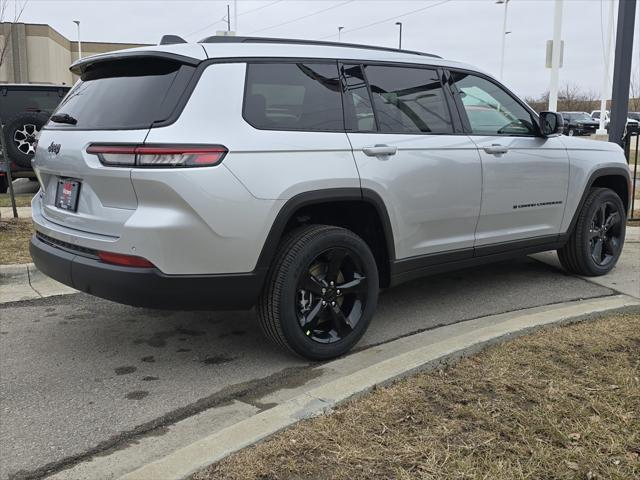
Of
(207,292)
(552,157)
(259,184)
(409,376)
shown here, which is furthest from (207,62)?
(552,157)

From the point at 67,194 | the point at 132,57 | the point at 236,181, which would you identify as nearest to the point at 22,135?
the point at 67,194

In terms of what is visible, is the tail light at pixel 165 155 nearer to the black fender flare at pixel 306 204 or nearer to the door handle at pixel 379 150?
the black fender flare at pixel 306 204

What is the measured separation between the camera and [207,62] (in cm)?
339

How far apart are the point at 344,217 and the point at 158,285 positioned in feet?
4.43

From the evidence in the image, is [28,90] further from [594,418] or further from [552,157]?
[594,418]

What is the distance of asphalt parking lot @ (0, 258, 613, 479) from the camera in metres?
3.03

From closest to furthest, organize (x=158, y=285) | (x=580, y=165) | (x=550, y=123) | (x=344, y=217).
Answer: (x=158, y=285) → (x=344, y=217) → (x=550, y=123) → (x=580, y=165)

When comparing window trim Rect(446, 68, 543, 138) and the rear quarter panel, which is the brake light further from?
the rear quarter panel

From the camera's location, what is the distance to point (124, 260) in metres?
3.27

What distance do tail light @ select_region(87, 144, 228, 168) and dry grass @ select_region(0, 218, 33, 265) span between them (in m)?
3.26

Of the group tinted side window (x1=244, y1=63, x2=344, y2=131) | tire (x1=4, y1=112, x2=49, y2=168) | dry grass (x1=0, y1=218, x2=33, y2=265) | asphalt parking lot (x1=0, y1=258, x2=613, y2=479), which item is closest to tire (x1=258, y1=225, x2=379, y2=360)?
asphalt parking lot (x1=0, y1=258, x2=613, y2=479)

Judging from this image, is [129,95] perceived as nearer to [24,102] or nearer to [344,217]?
[344,217]

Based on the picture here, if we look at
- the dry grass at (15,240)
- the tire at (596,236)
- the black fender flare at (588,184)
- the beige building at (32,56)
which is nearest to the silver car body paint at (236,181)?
the black fender flare at (588,184)

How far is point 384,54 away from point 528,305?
230 cm
